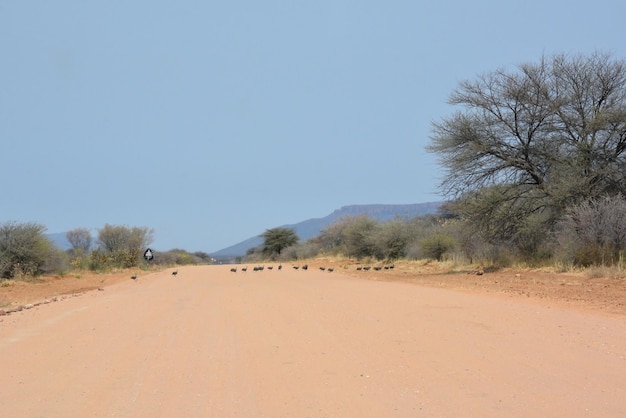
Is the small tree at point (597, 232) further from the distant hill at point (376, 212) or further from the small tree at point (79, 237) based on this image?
the small tree at point (79, 237)

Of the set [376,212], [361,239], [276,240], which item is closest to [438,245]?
[361,239]

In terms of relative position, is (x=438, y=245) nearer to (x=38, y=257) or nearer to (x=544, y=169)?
(x=544, y=169)

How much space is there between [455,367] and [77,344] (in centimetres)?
562

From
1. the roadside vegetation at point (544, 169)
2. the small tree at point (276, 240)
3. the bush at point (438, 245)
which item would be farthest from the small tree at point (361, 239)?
the small tree at point (276, 240)

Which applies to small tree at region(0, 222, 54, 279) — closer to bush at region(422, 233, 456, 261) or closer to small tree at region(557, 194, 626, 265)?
bush at region(422, 233, 456, 261)

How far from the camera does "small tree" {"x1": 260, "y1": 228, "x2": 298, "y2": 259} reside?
7600 centimetres

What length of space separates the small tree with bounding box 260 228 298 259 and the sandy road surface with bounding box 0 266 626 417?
63.9m

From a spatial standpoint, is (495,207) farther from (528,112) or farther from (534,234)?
(528,112)

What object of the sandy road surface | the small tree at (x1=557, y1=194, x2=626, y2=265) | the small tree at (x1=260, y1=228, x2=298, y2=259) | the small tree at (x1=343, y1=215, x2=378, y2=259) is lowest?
the sandy road surface

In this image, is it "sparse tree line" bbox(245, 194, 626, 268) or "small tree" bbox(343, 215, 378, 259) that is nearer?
"sparse tree line" bbox(245, 194, 626, 268)

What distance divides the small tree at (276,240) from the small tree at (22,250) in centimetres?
4322

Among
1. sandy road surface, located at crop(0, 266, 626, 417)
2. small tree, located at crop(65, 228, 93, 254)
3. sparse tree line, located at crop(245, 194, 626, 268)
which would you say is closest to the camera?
sandy road surface, located at crop(0, 266, 626, 417)

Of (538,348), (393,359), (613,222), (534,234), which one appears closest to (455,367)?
(393,359)

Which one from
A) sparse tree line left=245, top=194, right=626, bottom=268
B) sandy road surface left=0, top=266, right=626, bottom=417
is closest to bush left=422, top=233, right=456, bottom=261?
sparse tree line left=245, top=194, right=626, bottom=268
